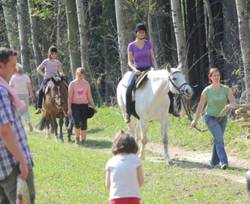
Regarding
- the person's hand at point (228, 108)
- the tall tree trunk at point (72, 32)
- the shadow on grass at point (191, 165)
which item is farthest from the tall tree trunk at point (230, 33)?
the person's hand at point (228, 108)

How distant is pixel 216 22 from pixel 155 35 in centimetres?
494

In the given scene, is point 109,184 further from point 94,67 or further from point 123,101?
point 94,67

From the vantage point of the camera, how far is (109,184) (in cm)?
682

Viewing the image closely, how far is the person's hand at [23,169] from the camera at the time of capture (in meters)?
6.16

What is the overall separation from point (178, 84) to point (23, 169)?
7.05 m

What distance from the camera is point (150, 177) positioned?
37.7ft

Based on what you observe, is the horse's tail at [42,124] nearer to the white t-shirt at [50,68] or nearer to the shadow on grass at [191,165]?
the white t-shirt at [50,68]

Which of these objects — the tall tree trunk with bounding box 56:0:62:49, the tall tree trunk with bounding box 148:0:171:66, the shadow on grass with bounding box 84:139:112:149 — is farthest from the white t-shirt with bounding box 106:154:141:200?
the tall tree trunk with bounding box 56:0:62:49

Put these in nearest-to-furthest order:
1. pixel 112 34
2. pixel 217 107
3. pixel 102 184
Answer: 1. pixel 102 184
2. pixel 217 107
3. pixel 112 34

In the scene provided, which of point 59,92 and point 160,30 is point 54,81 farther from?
point 160,30

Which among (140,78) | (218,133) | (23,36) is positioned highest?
(23,36)

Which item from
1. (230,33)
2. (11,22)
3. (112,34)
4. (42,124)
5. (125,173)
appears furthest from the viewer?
(11,22)

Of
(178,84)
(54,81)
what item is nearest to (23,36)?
(54,81)

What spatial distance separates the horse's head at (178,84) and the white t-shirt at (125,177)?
243 inches
